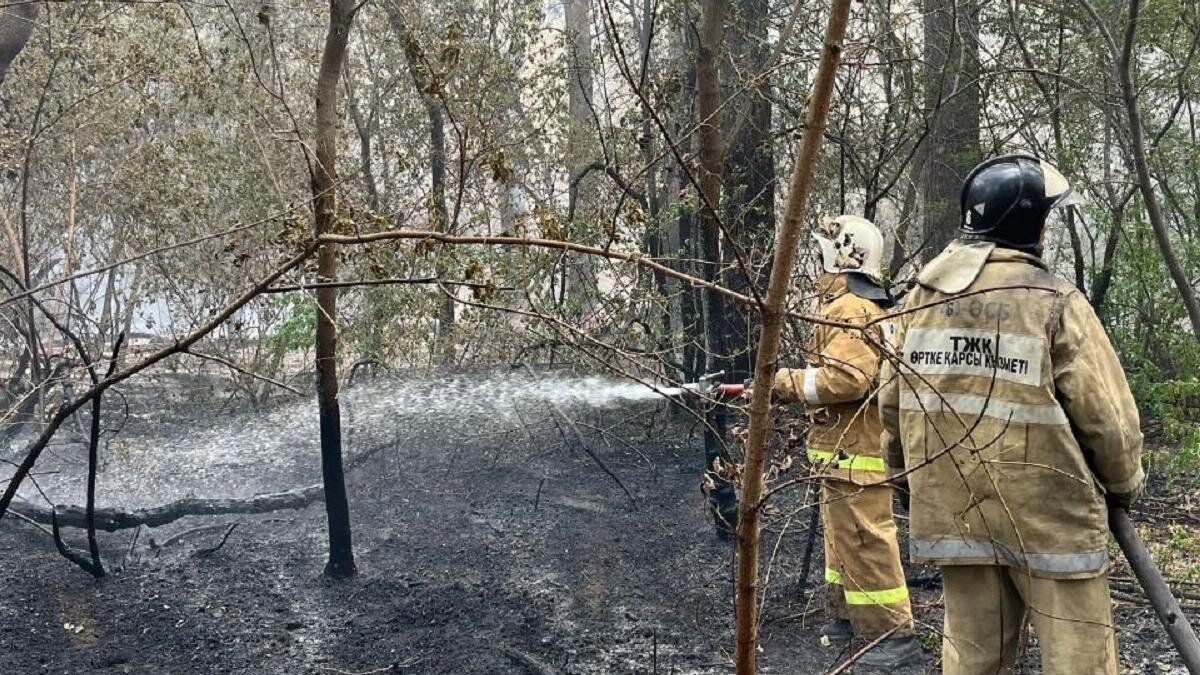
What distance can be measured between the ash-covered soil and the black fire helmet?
150 cm

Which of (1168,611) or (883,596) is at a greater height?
(1168,611)

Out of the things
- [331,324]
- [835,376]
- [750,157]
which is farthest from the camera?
[750,157]

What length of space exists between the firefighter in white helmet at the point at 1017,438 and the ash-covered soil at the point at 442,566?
845mm

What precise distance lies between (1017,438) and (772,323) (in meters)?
1.48

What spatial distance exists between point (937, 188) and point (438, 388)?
4331mm

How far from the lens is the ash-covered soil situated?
4793mm

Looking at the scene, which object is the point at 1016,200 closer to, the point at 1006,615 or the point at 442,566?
the point at 1006,615

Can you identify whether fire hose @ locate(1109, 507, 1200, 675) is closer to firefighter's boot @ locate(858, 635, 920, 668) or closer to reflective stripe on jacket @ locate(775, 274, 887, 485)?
reflective stripe on jacket @ locate(775, 274, 887, 485)

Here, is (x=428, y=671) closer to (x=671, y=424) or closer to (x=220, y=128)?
(x=671, y=424)

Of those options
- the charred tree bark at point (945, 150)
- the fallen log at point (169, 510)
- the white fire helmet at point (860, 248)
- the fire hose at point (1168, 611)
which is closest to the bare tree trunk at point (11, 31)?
the fallen log at point (169, 510)

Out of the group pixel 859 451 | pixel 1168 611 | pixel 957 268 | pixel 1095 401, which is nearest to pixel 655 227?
pixel 859 451

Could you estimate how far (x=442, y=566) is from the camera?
588 cm

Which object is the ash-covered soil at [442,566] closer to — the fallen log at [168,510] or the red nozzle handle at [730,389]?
the fallen log at [168,510]

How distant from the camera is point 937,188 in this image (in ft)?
26.2
